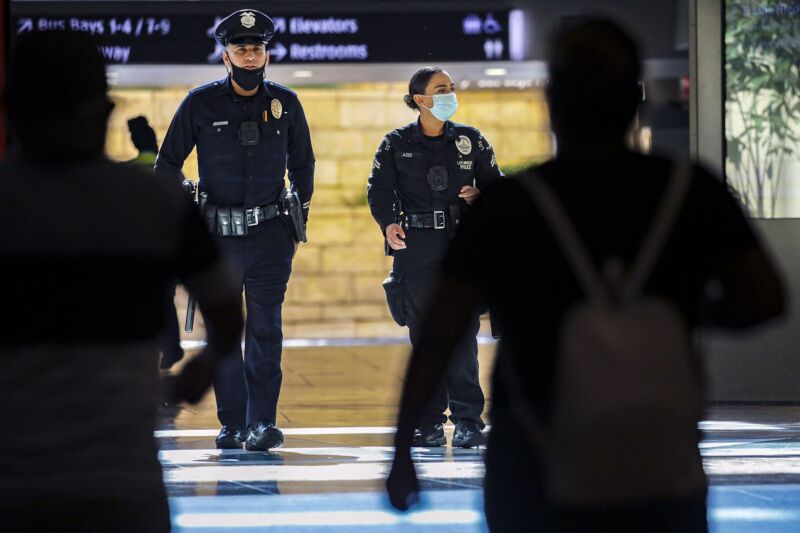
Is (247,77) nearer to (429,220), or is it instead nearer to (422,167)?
(422,167)

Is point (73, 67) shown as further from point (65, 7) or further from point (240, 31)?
point (65, 7)

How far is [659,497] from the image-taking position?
93.8 inches

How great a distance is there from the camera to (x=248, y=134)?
276 inches

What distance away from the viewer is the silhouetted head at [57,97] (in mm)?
2455

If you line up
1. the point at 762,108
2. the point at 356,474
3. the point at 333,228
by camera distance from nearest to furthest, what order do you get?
the point at 356,474, the point at 762,108, the point at 333,228

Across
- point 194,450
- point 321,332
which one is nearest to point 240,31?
point 194,450

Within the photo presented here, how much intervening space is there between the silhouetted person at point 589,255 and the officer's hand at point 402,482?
199mm

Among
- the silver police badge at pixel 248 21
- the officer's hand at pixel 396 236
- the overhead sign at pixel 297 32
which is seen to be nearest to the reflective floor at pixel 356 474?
the officer's hand at pixel 396 236

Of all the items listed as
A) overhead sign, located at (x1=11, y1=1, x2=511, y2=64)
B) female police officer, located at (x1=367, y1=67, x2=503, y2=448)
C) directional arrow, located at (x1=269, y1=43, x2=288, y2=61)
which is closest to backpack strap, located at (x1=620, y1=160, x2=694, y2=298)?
female police officer, located at (x1=367, y1=67, x2=503, y2=448)

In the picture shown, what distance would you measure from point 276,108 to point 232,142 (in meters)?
0.27

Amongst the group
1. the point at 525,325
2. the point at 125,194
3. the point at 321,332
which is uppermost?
the point at 125,194

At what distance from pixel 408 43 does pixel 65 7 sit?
2730mm

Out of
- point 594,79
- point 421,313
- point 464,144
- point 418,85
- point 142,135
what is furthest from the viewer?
point 142,135

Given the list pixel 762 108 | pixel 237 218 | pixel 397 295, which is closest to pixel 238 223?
pixel 237 218
